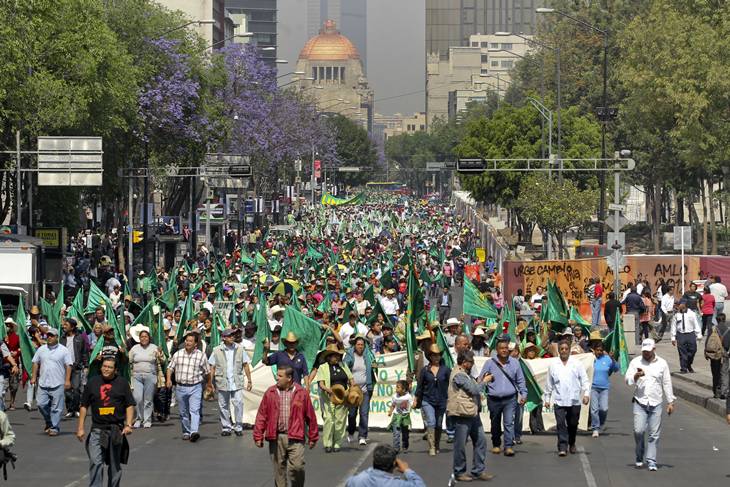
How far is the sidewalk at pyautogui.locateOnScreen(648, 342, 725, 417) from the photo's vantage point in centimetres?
2450

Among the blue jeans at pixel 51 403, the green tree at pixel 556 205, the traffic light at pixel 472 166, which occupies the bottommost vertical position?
the blue jeans at pixel 51 403

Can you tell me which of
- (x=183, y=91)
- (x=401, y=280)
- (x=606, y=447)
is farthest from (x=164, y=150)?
(x=606, y=447)

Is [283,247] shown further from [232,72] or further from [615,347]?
[615,347]

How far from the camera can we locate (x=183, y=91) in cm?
6044

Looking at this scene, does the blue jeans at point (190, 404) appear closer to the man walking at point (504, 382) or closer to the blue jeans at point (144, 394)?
the blue jeans at point (144, 394)

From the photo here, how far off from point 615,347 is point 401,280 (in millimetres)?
20459

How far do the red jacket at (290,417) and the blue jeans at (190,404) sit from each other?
→ 5541mm

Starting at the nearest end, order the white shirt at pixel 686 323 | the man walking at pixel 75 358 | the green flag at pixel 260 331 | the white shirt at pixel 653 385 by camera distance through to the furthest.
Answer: the white shirt at pixel 653 385 → the man walking at pixel 75 358 → the green flag at pixel 260 331 → the white shirt at pixel 686 323

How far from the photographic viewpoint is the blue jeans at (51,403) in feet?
68.0

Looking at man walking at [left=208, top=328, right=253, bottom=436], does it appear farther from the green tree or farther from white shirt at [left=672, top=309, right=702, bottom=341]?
the green tree

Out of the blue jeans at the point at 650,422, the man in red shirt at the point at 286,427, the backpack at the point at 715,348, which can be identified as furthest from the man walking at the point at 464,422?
the backpack at the point at 715,348

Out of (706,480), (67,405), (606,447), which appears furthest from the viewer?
(67,405)

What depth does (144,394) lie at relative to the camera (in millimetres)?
21016

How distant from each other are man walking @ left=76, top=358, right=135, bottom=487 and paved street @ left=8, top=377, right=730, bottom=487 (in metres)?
2.16
